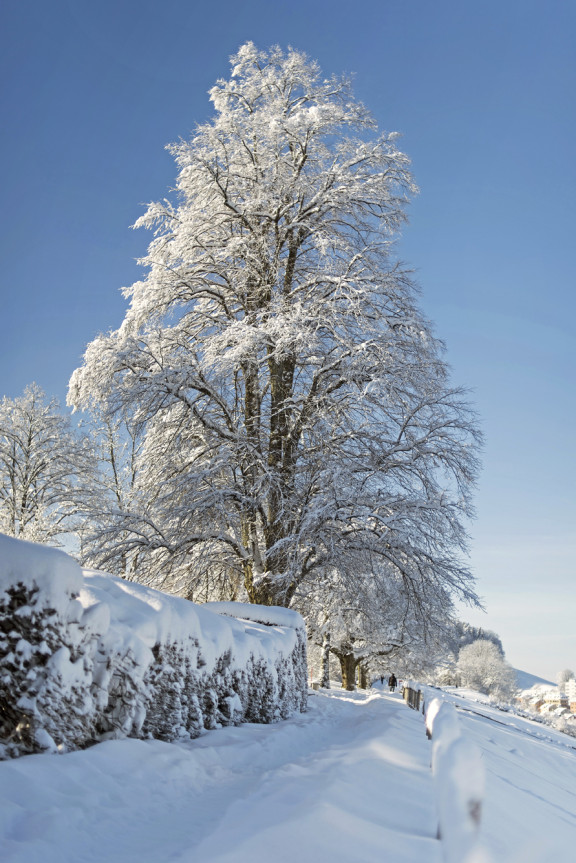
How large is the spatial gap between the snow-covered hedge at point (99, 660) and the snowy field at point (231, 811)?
8.6 inches

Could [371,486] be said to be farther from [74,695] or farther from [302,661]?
[74,695]

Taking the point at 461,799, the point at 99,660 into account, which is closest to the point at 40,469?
the point at 99,660

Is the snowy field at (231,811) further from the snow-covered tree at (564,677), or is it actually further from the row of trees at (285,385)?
the snow-covered tree at (564,677)

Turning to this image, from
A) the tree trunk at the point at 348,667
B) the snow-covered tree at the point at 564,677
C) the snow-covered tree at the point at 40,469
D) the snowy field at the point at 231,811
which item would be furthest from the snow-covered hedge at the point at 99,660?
the snow-covered tree at the point at 564,677

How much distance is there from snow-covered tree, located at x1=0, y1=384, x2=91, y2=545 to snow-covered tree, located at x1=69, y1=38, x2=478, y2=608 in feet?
27.3

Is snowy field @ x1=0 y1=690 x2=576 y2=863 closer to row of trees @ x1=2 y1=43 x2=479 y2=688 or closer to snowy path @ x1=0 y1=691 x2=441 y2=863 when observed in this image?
snowy path @ x1=0 y1=691 x2=441 y2=863

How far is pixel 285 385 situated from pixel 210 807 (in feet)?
31.2

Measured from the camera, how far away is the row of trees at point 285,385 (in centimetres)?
1036

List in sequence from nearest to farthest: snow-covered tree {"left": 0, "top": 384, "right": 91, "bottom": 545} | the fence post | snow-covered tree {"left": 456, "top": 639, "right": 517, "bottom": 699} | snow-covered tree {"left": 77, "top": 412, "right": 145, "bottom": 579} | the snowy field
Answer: the fence post → the snowy field → snow-covered tree {"left": 77, "top": 412, "right": 145, "bottom": 579} → snow-covered tree {"left": 0, "top": 384, "right": 91, "bottom": 545} → snow-covered tree {"left": 456, "top": 639, "right": 517, "bottom": 699}

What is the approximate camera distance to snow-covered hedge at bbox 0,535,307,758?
3502 mm

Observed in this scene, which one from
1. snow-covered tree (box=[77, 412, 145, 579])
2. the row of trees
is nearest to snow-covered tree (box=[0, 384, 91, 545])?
snow-covered tree (box=[77, 412, 145, 579])

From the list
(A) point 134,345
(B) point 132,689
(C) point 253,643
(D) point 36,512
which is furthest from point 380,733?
(D) point 36,512

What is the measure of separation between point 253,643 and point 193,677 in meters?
1.41

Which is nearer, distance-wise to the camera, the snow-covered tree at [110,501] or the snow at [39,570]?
the snow at [39,570]
